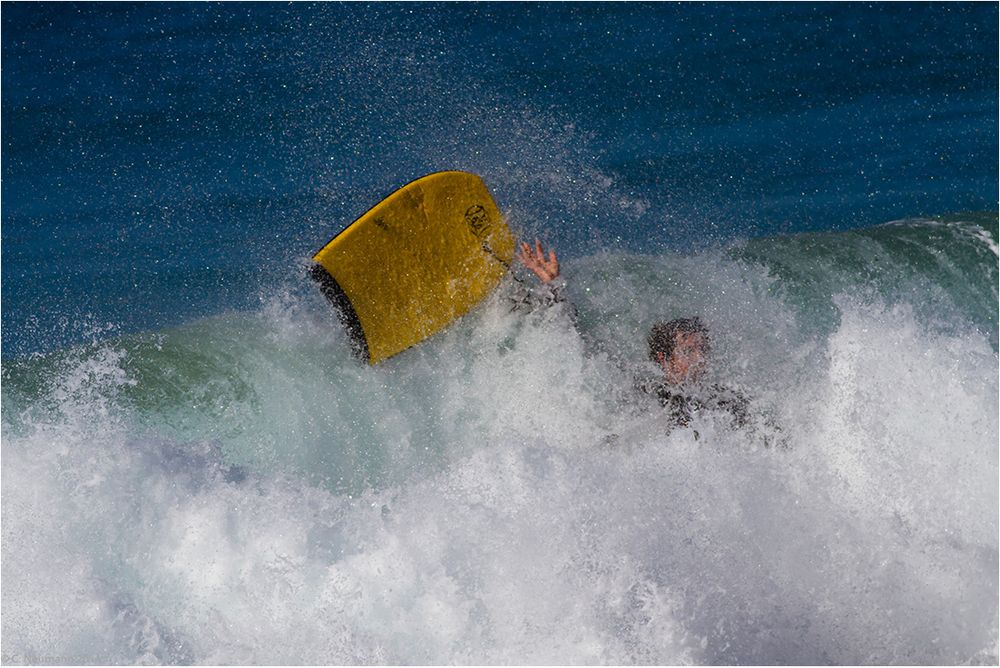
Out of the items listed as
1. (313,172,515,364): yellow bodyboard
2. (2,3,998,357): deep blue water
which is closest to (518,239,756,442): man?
(313,172,515,364): yellow bodyboard

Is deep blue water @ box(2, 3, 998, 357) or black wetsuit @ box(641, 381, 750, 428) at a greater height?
deep blue water @ box(2, 3, 998, 357)

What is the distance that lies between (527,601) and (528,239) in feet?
7.96

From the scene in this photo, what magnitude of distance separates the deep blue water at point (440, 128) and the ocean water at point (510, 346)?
3 cm

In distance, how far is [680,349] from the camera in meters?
4.88

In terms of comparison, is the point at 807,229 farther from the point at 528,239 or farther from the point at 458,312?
the point at 458,312

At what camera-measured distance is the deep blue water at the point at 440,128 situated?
263 inches

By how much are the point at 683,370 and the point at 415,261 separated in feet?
4.60

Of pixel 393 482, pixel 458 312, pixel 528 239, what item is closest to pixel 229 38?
pixel 528 239

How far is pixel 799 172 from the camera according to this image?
7262 millimetres

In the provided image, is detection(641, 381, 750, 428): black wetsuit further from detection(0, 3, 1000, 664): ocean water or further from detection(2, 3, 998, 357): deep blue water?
detection(2, 3, 998, 357): deep blue water

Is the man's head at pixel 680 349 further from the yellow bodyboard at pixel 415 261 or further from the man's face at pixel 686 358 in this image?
the yellow bodyboard at pixel 415 261

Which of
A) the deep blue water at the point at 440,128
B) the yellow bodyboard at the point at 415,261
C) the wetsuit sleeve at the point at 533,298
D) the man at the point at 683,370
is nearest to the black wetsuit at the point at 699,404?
the man at the point at 683,370

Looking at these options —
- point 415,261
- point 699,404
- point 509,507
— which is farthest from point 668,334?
point 415,261

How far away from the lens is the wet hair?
16.1 ft
